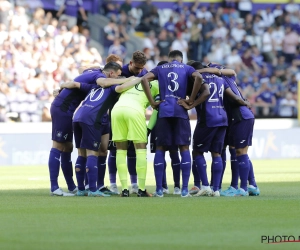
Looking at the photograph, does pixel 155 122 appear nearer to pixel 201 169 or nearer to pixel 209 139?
pixel 209 139

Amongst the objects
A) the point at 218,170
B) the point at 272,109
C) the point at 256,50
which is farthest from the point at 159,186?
the point at 256,50

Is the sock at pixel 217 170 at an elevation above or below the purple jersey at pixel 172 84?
below

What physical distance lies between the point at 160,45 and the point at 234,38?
3.22 m

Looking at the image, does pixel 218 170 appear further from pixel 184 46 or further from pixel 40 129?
pixel 184 46

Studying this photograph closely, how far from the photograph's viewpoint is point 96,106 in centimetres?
1336

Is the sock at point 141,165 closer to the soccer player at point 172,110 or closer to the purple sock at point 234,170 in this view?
the soccer player at point 172,110

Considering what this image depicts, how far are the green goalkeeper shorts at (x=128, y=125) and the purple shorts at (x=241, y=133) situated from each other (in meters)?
1.44

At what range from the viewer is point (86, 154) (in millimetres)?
13820

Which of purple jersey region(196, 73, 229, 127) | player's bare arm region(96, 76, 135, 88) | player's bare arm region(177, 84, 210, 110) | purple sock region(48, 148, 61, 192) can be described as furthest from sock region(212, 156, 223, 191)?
purple sock region(48, 148, 61, 192)

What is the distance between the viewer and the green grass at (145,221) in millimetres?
8164

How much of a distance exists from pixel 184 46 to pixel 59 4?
452 centimetres

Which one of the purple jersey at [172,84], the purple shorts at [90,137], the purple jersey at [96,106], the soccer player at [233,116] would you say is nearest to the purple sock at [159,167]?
the purple jersey at [172,84]

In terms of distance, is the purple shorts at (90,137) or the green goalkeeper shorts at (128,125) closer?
the green goalkeeper shorts at (128,125)

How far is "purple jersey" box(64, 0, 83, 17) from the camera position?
28.7 metres
